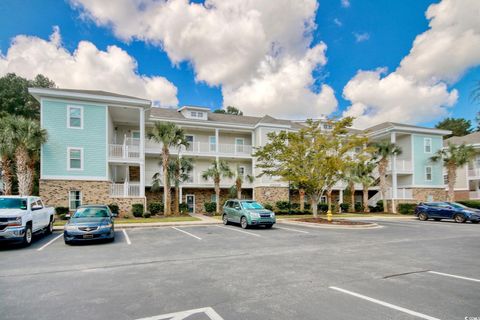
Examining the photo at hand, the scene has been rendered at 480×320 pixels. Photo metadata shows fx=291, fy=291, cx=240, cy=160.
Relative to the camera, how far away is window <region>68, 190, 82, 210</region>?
66.9 feet

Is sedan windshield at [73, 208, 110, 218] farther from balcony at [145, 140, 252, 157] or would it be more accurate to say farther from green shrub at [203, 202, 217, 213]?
balcony at [145, 140, 252, 157]

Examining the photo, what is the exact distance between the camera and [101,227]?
11023 mm

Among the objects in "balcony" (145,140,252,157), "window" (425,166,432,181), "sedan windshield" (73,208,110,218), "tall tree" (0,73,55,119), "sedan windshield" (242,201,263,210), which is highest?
"tall tree" (0,73,55,119)

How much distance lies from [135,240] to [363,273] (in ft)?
29.1

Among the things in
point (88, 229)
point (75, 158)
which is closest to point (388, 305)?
point (88, 229)

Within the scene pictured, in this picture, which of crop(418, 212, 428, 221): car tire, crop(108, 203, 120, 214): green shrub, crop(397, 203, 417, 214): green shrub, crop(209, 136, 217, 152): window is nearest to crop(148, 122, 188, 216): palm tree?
crop(108, 203, 120, 214): green shrub

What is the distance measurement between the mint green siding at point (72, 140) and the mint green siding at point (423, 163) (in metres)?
31.0

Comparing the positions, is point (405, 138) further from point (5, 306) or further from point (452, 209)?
point (5, 306)

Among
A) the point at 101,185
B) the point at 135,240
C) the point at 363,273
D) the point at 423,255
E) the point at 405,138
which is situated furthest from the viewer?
the point at 405,138

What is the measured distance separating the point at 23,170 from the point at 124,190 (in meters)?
6.40

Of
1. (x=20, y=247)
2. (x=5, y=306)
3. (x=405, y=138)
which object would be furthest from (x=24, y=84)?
(x=405, y=138)

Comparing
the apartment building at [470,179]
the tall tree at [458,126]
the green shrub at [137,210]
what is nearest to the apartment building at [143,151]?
the green shrub at [137,210]

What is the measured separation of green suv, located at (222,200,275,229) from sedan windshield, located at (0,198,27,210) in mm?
9864

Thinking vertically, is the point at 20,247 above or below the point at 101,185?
below
